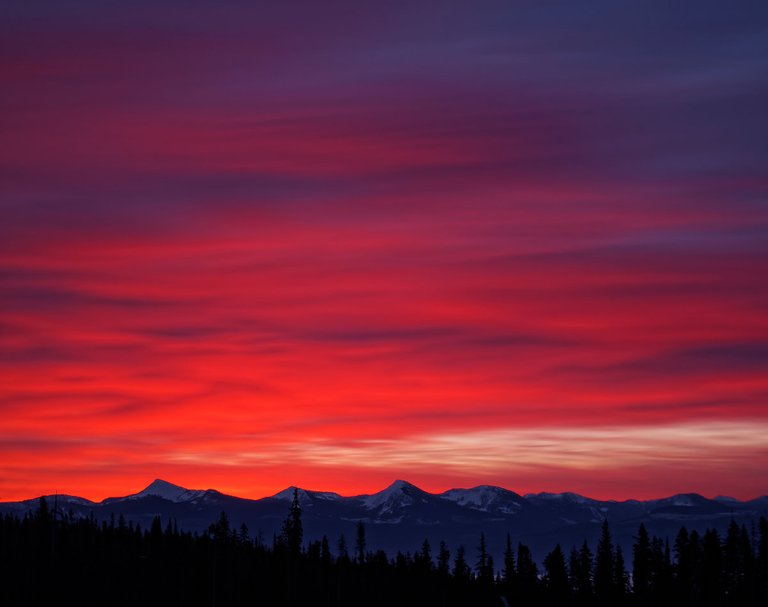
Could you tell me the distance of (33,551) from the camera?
170 metres

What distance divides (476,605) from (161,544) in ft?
169

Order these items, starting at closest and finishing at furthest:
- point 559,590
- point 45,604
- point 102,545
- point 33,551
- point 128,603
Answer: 1. point 45,604
2. point 128,603
3. point 33,551
4. point 102,545
5. point 559,590

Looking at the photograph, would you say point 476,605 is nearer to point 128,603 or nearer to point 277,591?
point 277,591

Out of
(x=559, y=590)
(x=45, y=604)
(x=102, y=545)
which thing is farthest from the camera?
(x=559, y=590)

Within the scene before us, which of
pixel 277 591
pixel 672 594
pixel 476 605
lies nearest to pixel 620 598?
pixel 672 594

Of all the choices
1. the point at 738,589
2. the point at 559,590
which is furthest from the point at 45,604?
→ the point at 738,589

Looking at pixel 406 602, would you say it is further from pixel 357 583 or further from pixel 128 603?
pixel 128 603

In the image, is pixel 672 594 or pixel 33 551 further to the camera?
pixel 672 594

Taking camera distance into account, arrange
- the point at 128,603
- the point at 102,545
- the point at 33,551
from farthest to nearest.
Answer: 1. the point at 102,545
2. the point at 33,551
3. the point at 128,603

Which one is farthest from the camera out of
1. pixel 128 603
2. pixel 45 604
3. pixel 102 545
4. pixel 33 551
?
pixel 102 545

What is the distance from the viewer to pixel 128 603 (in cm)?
15500

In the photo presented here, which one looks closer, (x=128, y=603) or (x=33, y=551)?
(x=128, y=603)

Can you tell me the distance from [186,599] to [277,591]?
19857mm

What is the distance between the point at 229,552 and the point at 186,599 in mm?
29944
